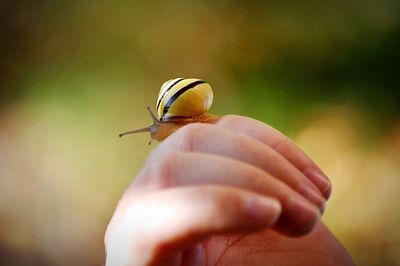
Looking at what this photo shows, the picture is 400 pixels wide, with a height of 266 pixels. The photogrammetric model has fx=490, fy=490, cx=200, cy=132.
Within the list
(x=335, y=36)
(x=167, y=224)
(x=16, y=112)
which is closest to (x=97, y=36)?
(x=16, y=112)

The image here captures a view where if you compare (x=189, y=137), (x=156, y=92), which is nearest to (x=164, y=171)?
(x=189, y=137)

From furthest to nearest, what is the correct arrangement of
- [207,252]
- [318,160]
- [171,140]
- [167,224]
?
[318,160] < [207,252] < [171,140] < [167,224]

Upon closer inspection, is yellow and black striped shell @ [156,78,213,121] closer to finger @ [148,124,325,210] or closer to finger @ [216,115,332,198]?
finger @ [216,115,332,198]

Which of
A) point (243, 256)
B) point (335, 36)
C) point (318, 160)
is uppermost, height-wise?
point (335, 36)

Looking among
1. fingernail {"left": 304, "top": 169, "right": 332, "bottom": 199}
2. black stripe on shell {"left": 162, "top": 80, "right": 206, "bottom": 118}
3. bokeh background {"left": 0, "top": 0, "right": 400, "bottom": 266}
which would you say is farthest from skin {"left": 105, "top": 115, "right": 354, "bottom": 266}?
bokeh background {"left": 0, "top": 0, "right": 400, "bottom": 266}

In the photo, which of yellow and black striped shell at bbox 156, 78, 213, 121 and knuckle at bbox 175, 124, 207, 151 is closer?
knuckle at bbox 175, 124, 207, 151

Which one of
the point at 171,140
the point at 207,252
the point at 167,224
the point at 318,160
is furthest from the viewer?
the point at 318,160

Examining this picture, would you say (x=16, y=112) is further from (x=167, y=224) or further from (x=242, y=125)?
(x=167, y=224)
